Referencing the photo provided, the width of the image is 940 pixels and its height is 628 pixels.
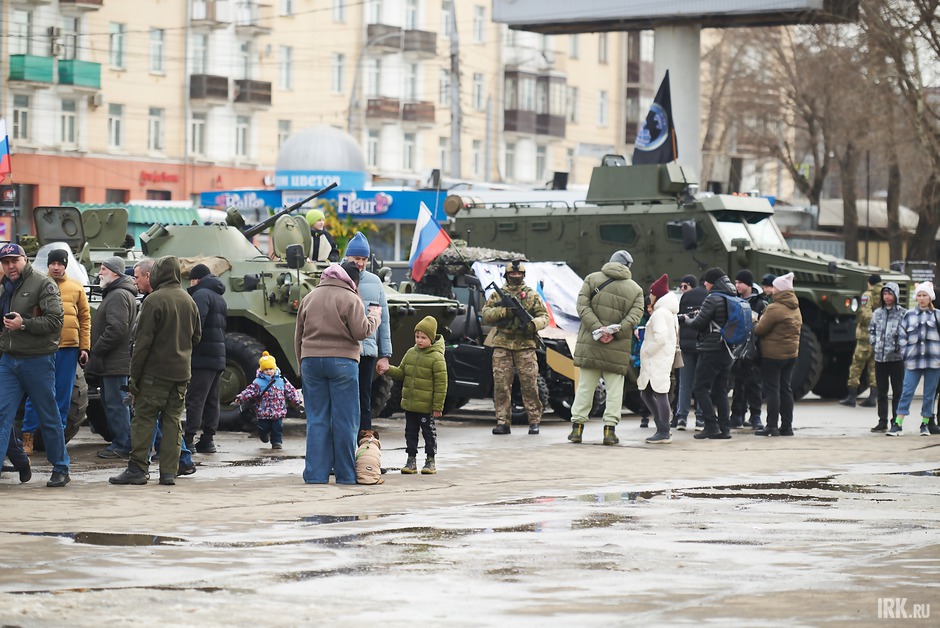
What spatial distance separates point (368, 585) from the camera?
25.5 ft

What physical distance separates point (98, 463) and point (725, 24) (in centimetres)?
3030

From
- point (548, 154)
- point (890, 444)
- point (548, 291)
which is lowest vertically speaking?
point (890, 444)

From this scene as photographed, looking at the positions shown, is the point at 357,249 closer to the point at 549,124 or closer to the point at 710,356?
the point at 710,356

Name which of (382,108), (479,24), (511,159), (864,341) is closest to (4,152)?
(864,341)

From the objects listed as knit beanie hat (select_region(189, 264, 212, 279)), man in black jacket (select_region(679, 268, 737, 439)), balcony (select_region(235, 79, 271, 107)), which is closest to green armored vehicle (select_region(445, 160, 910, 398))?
man in black jacket (select_region(679, 268, 737, 439))

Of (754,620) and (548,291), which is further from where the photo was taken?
(548,291)

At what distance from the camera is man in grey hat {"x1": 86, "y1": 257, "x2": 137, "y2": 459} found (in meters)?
13.4

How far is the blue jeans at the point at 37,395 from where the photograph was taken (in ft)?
38.9

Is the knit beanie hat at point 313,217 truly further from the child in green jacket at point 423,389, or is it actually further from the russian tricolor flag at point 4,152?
the russian tricolor flag at point 4,152

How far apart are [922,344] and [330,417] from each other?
23.9 feet

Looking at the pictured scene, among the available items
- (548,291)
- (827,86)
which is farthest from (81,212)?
(827,86)

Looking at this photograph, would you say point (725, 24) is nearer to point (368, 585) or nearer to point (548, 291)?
point (548, 291)

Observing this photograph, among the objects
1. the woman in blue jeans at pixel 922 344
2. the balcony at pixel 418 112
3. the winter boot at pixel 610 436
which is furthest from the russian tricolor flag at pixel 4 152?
the balcony at pixel 418 112

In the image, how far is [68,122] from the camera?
52312 millimetres
